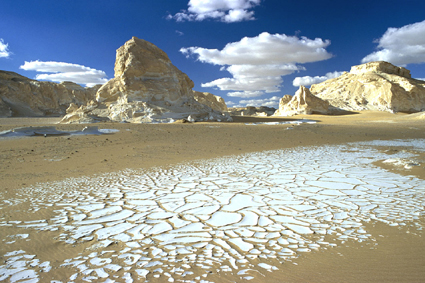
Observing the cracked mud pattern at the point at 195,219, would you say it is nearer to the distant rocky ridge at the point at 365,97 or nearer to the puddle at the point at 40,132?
the puddle at the point at 40,132

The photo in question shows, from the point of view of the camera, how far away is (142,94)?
→ 19.5 m

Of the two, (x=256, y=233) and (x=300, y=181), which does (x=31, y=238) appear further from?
(x=300, y=181)

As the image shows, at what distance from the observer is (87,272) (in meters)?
1.96

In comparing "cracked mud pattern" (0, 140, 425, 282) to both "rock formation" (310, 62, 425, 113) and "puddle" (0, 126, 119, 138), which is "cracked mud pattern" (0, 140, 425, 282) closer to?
"puddle" (0, 126, 119, 138)

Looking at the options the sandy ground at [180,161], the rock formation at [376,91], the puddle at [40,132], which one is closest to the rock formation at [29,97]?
the puddle at [40,132]

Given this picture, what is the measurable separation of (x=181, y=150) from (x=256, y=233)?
5946 millimetres

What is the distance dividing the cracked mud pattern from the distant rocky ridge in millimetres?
27643

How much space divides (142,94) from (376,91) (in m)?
33.6

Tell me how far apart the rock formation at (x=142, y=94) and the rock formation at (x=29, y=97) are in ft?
68.0

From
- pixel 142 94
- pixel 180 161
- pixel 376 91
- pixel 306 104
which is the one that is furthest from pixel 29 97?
pixel 376 91

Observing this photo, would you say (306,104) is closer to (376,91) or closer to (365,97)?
(365,97)

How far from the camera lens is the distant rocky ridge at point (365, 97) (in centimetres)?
3081

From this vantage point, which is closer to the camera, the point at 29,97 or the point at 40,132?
the point at 40,132

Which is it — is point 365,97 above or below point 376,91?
below
